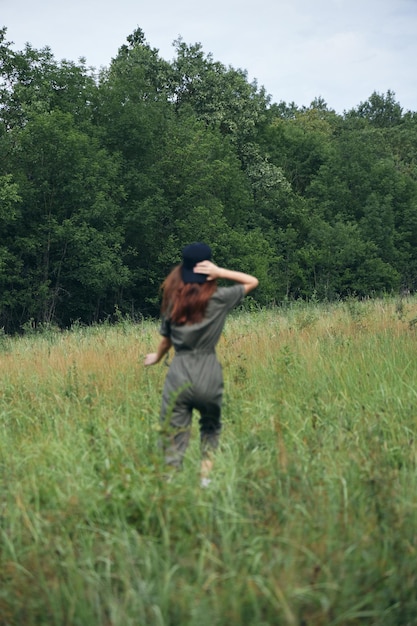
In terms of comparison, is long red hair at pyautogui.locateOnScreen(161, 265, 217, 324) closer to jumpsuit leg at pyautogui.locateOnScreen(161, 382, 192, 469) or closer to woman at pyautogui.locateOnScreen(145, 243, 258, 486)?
woman at pyautogui.locateOnScreen(145, 243, 258, 486)

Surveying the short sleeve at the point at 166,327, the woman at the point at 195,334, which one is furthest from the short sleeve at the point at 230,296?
the short sleeve at the point at 166,327

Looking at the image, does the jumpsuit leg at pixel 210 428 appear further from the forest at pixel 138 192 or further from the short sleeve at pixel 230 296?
the forest at pixel 138 192

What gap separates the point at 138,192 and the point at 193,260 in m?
34.4

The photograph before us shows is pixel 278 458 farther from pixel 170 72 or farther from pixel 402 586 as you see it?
pixel 170 72

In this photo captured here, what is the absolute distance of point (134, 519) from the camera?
12.4 feet

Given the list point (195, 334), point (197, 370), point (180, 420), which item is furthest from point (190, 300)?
point (180, 420)

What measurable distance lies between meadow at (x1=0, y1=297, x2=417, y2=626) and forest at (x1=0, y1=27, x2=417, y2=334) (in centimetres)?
2604

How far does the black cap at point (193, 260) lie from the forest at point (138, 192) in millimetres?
26242

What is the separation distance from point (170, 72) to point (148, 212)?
966cm

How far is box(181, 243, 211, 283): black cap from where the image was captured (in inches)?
A: 183

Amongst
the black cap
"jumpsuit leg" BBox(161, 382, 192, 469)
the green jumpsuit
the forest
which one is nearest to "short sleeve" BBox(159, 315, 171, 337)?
the green jumpsuit

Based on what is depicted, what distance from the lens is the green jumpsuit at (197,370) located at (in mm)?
4621

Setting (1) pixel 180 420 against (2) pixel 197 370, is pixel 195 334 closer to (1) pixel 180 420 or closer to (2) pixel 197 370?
(2) pixel 197 370

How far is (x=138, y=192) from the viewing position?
126ft
